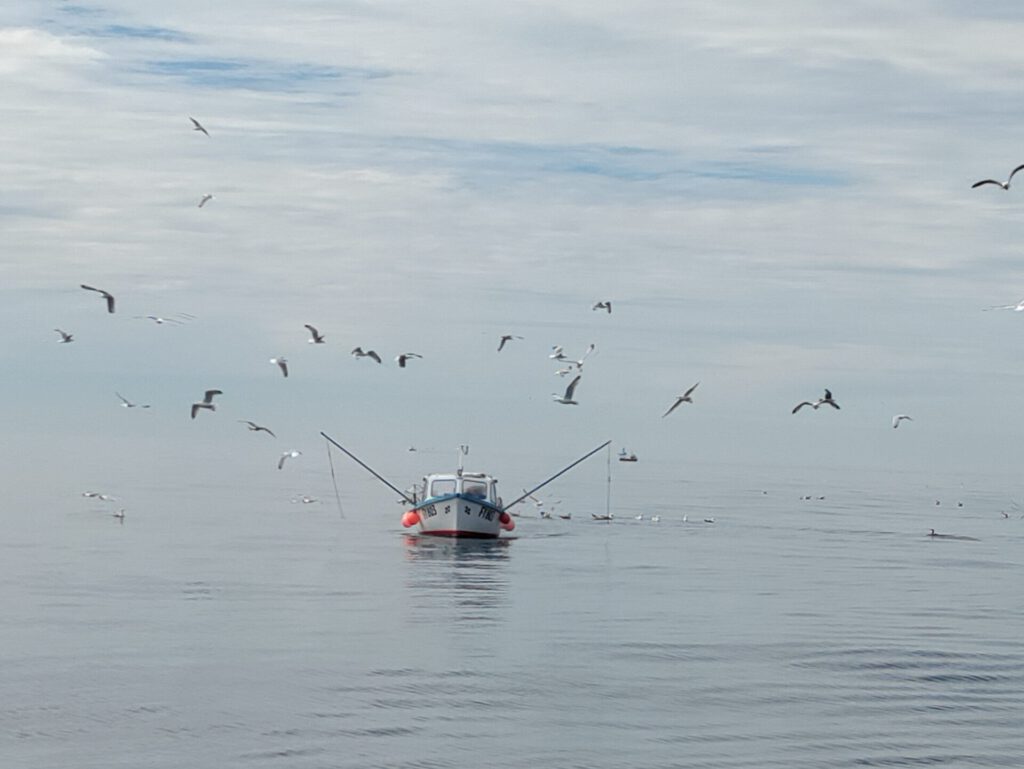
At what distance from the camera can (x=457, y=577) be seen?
63.4m

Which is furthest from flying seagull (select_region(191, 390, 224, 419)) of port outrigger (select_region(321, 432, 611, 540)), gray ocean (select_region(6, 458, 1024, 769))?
port outrigger (select_region(321, 432, 611, 540))

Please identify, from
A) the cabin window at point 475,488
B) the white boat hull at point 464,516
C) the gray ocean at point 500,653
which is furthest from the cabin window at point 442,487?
the gray ocean at point 500,653

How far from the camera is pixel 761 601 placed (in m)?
56.3

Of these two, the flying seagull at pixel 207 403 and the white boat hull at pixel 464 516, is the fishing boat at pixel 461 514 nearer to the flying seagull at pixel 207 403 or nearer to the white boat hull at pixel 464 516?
the white boat hull at pixel 464 516

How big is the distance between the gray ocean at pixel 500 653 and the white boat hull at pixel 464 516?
2.94 ft

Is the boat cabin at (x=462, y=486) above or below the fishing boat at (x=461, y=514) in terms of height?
above

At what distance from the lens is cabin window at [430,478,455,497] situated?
80.4m

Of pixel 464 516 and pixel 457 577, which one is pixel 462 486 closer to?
pixel 464 516

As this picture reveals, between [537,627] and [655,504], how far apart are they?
83.6m

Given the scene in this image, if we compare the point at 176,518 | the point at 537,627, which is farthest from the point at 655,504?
the point at 537,627

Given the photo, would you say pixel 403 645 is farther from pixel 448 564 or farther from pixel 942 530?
pixel 942 530

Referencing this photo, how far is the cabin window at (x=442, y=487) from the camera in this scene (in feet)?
264

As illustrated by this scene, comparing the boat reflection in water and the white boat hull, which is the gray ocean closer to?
the boat reflection in water

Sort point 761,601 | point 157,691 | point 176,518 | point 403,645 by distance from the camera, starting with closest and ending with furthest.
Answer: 1. point 157,691
2. point 403,645
3. point 761,601
4. point 176,518
